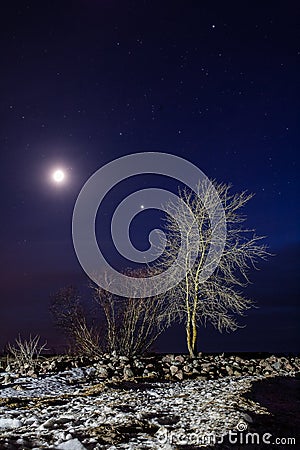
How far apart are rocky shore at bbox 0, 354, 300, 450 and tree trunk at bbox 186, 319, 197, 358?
7.52 feet

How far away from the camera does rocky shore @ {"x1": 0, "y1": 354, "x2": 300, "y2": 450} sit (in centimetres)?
529

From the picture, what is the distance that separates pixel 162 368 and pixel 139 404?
14.3ft

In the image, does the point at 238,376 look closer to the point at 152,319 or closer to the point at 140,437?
the point at 152,319

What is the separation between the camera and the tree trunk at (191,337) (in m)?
15.1

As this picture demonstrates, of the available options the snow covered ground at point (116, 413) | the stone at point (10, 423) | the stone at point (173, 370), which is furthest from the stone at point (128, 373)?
the stone at point (10, 423)

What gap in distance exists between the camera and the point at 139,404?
7.41 m

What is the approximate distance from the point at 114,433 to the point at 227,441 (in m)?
1.44

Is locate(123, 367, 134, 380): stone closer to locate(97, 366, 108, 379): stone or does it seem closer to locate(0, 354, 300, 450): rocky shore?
locate(0, 354, 300, 450): rocky shore

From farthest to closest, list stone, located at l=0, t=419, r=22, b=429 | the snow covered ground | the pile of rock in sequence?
the pile of rock → stone, located at l=0, t=419, r=22, b=429 → the snow covered ground

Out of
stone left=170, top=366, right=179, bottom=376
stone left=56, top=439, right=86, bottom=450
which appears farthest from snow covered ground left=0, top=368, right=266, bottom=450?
A: stone left=170, top=366, right=179, bottom=376

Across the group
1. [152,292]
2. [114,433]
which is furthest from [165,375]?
[114,433]

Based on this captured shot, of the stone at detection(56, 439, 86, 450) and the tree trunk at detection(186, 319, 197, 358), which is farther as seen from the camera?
the tree trunk at detection(186, 319, 197, 358)

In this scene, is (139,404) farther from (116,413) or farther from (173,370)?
(173,370)

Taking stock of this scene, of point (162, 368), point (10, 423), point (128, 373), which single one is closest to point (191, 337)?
point (162, 368)
